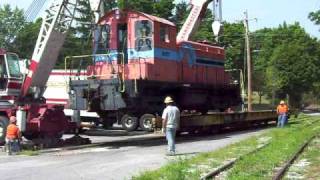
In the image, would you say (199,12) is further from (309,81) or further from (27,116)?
(309,81)

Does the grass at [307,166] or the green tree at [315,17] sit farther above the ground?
the green tree at [315,17]

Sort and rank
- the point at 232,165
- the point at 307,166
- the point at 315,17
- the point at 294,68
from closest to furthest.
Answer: the point at 232,165
the point at 307,166
the point at 315,17
the point at 294,68

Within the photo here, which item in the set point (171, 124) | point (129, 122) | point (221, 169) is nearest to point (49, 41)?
point (129, 122)

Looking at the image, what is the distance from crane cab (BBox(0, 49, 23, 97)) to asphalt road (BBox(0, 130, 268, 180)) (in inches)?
→ 163

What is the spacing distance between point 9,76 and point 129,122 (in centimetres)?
488

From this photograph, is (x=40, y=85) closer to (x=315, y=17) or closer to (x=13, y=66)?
(x=13, y=66)

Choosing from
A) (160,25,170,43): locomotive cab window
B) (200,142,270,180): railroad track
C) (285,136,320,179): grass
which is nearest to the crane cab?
(160,25,170,43): locomotive cab window

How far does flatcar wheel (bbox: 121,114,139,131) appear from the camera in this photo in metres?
23.9

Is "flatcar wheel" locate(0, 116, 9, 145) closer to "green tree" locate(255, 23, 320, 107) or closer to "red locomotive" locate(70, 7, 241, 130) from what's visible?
"red locomotive" locate(70, 7, 241, 130)

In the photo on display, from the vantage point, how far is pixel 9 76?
2350 cm

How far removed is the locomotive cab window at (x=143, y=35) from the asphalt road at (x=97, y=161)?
3.56 metres

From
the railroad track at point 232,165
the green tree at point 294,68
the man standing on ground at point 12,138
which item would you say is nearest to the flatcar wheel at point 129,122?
the man standing on ground at point 12,138

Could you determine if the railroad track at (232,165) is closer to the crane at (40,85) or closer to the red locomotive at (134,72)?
the red locomotive at (134,72)

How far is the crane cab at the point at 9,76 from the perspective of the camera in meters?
23.4
